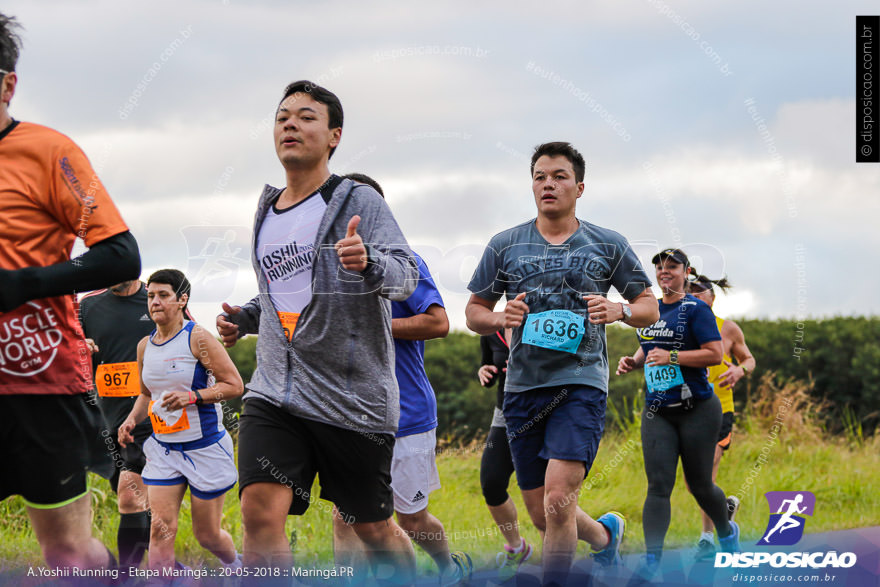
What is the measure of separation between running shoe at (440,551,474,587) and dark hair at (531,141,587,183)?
225 cm

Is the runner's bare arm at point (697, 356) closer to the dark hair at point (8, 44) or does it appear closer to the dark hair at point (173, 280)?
the dark hair at point (173, 280)

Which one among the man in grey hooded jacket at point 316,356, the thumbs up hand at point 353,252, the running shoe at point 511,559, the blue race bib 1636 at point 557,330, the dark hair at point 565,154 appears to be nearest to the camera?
A: the thumbs up hand at point 353,252

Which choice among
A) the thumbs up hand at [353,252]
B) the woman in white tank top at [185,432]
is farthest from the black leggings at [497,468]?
the thumbs up hand at [353,252]

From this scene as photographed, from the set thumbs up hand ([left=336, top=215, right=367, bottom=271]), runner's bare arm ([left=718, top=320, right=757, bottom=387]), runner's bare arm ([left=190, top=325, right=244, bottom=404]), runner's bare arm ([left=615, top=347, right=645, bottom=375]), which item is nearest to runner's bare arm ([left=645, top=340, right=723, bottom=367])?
runner's bare arm ([left=615, top=347, right=645, bottom=375])

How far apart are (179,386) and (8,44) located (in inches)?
100

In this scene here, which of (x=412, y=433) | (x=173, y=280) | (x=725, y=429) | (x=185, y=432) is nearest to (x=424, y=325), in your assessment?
(x=412, y=433)

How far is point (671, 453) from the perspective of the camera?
5.98 m

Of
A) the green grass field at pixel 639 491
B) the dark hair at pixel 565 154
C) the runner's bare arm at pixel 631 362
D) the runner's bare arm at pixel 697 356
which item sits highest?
the dark hair at pixel 565 154

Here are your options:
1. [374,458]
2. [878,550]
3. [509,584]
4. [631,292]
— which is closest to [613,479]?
[878,550]

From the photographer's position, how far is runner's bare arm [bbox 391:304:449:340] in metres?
4.79

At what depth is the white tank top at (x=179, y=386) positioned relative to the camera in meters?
5.37

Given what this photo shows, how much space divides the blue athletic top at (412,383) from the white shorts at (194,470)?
1063mm

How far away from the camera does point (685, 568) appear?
6367 millimetres

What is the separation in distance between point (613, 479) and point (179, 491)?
5.27 meters
